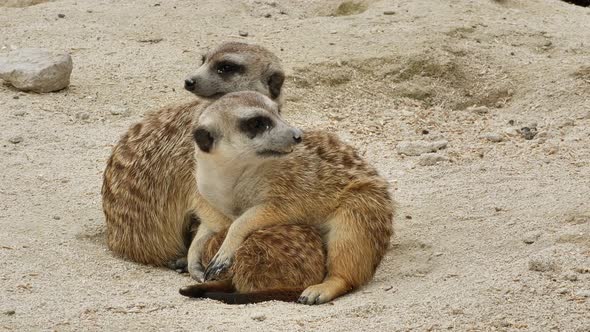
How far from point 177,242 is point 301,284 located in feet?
2.37

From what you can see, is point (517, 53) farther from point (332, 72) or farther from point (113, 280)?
point (113, 280)

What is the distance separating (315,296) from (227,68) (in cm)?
117

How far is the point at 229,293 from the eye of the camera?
11.7 feet

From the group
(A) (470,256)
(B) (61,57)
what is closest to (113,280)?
(A) (470,256)

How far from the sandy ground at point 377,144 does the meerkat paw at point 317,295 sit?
0.06 meters

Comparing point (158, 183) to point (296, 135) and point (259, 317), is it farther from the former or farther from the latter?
point (259, 317)

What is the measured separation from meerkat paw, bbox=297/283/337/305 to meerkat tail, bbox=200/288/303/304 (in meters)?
0.04

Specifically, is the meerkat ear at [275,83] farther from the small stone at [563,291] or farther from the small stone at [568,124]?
the small stone at [563,291]

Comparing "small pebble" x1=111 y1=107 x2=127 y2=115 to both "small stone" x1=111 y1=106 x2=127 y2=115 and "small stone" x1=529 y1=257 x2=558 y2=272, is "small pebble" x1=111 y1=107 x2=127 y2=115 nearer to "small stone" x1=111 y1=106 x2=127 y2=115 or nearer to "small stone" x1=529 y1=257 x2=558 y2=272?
"small stone" x1=111 y1=106 x2=127 y2=115

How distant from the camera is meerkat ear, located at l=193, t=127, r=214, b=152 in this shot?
368 centimetres

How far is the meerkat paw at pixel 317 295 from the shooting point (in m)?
3.46

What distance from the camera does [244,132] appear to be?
3.67 metres

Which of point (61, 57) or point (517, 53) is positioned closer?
point (61, 57)

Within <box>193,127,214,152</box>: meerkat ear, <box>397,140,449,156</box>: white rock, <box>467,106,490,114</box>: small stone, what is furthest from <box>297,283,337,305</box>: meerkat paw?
<box>467,106,490,114</box>: small stone
